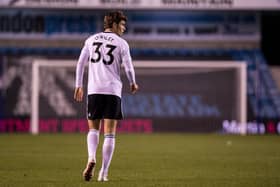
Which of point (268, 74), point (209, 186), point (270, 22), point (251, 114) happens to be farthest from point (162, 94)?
point (209, 186)

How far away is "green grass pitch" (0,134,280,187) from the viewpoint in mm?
8211

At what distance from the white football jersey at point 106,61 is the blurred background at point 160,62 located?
44.0 ft

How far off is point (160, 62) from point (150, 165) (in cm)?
1219

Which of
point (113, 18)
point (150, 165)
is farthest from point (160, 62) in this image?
point (113, 18)

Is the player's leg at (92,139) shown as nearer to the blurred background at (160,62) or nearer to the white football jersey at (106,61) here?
the white football jersey at (106,61)

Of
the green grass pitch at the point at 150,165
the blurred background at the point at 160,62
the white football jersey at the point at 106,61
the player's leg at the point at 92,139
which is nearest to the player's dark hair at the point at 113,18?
the white football jersey at the point at 106,61

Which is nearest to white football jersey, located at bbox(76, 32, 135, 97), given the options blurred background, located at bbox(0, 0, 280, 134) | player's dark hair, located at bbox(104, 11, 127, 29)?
player's dark hair, located at bbox(104, 11, 127, 29)

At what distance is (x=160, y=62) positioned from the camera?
22.6 meters

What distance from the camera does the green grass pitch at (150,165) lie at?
8211 millimetres

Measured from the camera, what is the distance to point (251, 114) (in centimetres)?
2236

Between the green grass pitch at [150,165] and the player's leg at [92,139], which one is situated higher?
the player's leg at [92,139]

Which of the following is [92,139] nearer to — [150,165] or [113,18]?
[113,18]

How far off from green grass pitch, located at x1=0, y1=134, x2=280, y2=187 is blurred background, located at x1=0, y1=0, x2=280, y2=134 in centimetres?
568

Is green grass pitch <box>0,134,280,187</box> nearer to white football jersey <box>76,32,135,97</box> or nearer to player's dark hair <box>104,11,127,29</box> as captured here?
white football jersey <box>76,32,135,97</box>
